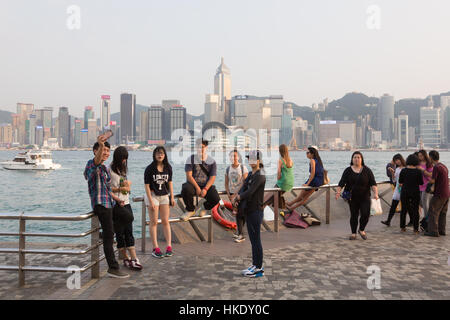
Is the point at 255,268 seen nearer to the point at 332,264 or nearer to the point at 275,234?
the point at 332,264

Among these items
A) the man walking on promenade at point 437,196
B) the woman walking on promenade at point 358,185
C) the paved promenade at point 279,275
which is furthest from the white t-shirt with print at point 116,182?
the man walking on promenade at point 437,196

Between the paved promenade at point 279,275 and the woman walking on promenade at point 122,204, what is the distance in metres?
0.40

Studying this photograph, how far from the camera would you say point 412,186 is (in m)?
8.02

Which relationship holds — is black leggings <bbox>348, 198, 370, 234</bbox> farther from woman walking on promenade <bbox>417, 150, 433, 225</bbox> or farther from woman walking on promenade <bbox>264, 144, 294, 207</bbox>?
woman walking on promenade <bbox>417, 150, 433, 225</bbox>

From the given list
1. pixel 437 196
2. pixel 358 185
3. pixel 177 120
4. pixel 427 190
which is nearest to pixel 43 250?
pixel 358 185

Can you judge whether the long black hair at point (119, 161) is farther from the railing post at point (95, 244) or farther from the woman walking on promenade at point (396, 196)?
the woman walking on promenade at point (396, 196)

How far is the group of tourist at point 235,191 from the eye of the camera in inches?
199

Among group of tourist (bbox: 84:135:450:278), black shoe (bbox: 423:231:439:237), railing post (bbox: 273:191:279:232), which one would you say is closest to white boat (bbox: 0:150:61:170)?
group of tourist (bbox: 84:135:450:278)

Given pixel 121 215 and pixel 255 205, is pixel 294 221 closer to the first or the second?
pixel 255 205

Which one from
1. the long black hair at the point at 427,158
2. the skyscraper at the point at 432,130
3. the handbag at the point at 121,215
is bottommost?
the handbag at the point at 121,215

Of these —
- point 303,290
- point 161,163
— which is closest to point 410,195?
point 303,290

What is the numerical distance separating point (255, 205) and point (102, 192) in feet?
6.55

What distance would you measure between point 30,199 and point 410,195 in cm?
3744
